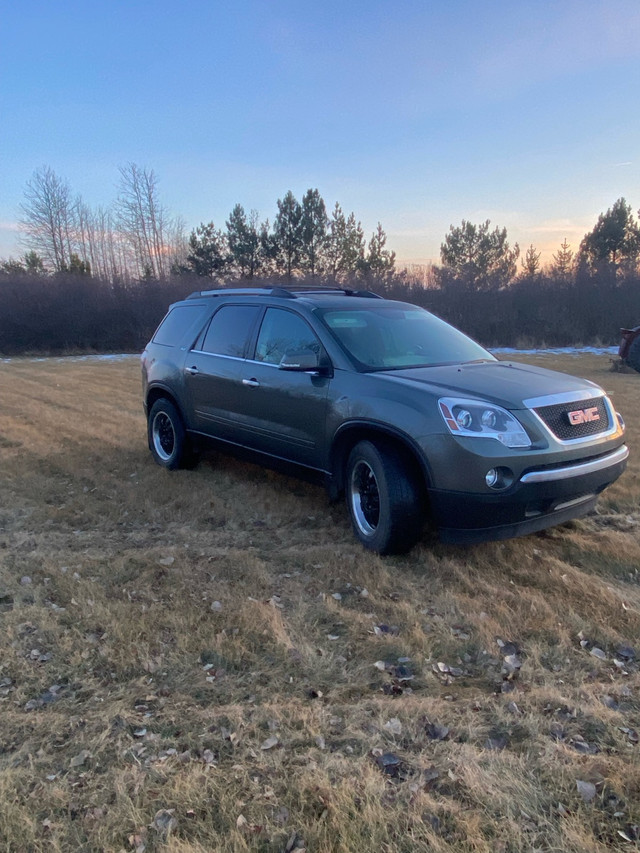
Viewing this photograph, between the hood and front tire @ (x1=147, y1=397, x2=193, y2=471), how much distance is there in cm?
293

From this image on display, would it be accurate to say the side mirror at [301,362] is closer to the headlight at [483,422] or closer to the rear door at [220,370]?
the rear door at [220,370]

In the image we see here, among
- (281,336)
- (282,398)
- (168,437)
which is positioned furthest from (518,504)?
(168,437)

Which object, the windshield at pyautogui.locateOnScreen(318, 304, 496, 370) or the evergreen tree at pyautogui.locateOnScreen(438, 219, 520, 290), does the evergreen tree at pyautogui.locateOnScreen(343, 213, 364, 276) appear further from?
the windshield at pyautogui.locateOnScreen(318, 304, 496, 370)

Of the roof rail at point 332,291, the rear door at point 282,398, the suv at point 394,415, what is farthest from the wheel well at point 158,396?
the roof rail at point 332,291

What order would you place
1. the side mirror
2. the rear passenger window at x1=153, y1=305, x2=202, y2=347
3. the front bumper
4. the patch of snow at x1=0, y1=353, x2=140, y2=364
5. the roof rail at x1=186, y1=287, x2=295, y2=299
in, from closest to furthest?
the front bumper, the side mirror, the roof rail at x1=186, y1=287, x2=295, y2=299, the rear passenger window at x1=153, y1=305, x2=202, y2=347, the patch of snow at x1=0, y1=353, x2=140, y2=364

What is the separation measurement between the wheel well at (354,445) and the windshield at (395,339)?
53 cm

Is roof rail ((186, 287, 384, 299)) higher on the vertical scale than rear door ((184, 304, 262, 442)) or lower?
higher

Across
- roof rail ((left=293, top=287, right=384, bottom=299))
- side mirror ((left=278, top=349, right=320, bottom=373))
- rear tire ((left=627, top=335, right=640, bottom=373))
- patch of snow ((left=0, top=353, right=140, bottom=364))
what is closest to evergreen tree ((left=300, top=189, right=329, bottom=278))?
patch of snow ((left=0, top=353, right=140, bottom=364))

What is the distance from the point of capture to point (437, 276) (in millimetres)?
30984

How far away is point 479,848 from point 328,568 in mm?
2294

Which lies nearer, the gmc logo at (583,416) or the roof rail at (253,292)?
the gmc logo at (583,416)

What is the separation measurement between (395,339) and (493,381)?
3.58 feet

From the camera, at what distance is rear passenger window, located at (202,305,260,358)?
5676 mm

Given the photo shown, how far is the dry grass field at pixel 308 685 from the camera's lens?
7.01 feet
